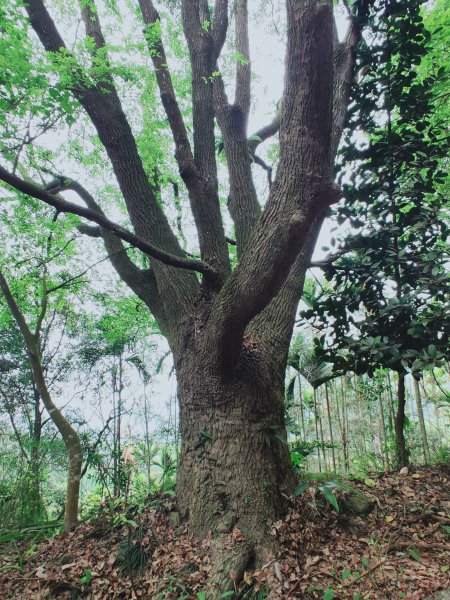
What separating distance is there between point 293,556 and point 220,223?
90.8 inches

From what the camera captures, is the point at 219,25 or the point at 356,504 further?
the point at 219,25

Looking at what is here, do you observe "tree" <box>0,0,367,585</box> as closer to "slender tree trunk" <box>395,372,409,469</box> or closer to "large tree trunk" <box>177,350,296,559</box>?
"large tree trunk" <box>177,350,296,559</box>

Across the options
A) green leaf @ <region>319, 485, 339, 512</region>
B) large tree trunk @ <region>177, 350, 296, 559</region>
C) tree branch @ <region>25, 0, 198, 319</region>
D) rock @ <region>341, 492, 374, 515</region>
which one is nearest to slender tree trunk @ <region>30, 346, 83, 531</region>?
large tree trunk @ <region>177, 350, 296, 559</region>

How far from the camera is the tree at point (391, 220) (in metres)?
2.71

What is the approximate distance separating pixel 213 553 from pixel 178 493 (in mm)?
510

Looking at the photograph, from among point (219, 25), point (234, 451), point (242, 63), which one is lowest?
point (234, 451)

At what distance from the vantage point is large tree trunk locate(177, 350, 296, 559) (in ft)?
7.59

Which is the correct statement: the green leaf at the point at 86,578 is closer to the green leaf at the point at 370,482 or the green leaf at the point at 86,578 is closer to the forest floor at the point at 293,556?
the forest floor at the point at 293,556

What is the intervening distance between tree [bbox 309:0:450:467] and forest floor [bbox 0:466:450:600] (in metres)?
0.78

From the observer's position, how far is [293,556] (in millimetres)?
2154

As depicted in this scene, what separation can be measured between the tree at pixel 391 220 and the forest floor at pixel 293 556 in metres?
0.78

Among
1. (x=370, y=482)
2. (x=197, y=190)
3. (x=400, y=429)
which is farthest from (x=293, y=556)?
(x=197, y=190)

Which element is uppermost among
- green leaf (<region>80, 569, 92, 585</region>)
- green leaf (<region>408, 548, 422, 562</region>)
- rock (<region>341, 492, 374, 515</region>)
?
rock (<region>341, 492, 374, 515</region>)

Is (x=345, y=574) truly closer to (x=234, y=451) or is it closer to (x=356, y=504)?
(x=356, y=504)
